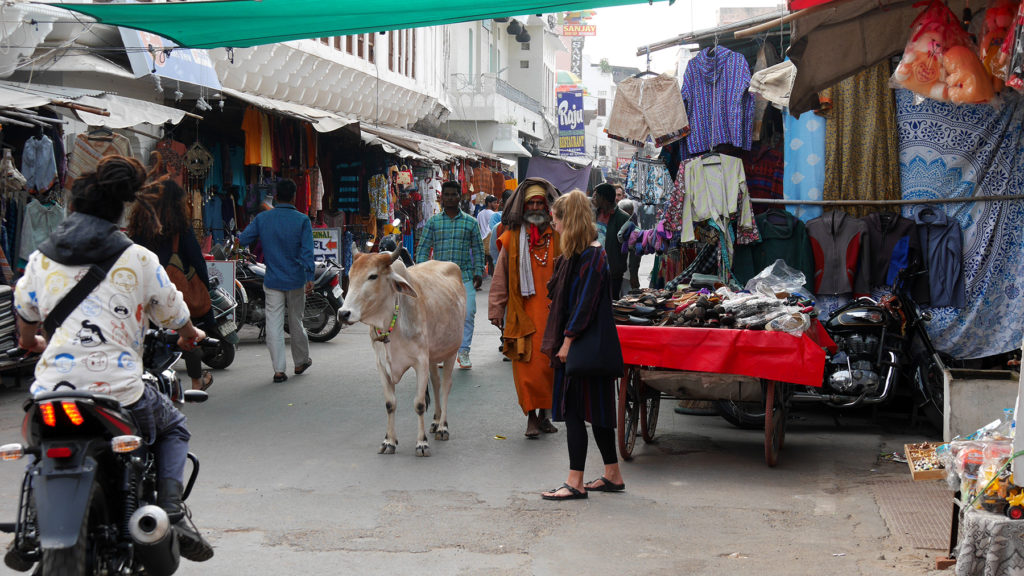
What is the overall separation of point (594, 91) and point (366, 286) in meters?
74.5

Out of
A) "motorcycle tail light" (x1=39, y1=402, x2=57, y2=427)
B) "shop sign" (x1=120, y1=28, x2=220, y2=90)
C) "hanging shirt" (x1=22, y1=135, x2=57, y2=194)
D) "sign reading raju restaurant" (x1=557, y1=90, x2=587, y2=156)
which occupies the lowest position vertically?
"motorcycle tail light" (x1=39, y1=402, x2=57, y2=427)

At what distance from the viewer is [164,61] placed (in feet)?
43.1

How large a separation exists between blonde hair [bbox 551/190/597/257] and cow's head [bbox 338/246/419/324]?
171cm

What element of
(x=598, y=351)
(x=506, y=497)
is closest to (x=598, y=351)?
(x=598, y=351)

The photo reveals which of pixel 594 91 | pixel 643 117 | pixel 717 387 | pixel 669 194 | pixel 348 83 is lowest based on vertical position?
pixel 717 387

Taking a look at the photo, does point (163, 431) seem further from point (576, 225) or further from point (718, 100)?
point (718, 100)

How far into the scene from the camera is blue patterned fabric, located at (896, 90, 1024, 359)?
8.70 meters

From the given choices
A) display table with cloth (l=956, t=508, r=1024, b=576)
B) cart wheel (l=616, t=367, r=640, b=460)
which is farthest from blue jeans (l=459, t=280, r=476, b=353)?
display table with cloth (l=956, t=508, r=1024, b=576)

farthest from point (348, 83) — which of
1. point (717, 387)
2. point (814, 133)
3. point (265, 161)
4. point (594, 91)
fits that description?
point (594, 91)

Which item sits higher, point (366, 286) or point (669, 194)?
point (669, 194)

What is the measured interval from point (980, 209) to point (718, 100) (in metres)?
2.59

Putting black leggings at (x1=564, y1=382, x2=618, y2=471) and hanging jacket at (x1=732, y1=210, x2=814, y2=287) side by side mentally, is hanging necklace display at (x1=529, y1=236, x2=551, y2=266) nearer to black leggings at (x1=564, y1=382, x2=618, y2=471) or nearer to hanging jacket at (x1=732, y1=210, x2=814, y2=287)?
black leggings at (x1=564, y1=382, x2=618, y2=471)

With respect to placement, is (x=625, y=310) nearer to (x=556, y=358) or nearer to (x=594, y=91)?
(x=556, y=358)

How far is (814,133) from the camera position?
376 inches
